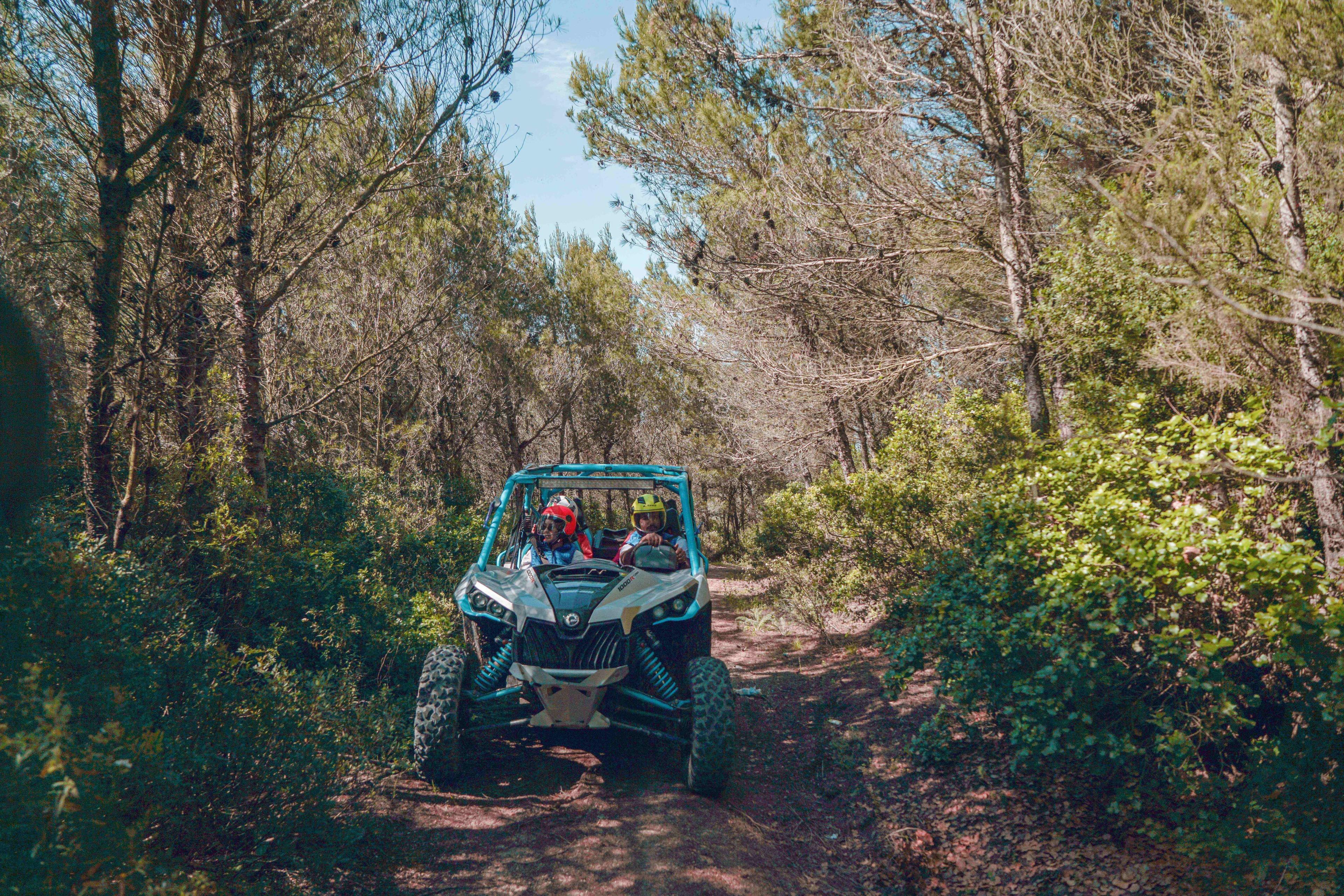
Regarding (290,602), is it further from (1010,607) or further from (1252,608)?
(1252,608)

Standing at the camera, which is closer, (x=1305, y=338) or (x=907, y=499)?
(x=1305, y=338)

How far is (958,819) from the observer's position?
4.66 metres

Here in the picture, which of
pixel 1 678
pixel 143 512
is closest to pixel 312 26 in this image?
pixel 143 512

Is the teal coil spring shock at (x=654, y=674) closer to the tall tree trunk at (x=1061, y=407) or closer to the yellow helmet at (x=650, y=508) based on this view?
the yellow helmet at (x=650, y=508)

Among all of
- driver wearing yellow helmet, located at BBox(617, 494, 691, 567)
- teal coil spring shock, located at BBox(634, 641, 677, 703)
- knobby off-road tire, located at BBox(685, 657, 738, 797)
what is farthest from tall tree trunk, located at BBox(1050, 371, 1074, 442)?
teal coil spring shock, located at BBox(634, 641, 677, 703)

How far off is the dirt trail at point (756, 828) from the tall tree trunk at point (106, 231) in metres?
2.78

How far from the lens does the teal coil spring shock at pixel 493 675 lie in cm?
503

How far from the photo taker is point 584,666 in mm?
4707

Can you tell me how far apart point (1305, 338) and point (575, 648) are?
4766 mm

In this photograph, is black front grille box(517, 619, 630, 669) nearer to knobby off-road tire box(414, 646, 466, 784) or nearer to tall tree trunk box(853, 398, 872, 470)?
knobby off-road tire box(414, 646, 466, 784)

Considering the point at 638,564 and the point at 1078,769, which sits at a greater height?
the point at 638,564

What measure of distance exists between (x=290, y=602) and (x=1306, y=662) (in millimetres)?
6685

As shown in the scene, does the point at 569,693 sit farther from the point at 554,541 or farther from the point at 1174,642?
the point at 1174,642

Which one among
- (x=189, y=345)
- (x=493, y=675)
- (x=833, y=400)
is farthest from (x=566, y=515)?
(x=833, y=400)
